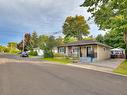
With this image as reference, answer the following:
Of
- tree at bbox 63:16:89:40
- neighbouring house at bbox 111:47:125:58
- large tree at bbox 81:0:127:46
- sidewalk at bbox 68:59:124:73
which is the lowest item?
sidewalk at bbox 68:59:124:73

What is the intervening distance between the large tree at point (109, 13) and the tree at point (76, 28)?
178 ft

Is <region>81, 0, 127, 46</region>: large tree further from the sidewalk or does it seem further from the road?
the road

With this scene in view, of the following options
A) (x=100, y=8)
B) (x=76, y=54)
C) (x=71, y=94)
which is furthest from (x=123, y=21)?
(x=76, y=54)

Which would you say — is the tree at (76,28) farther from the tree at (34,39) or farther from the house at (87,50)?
the house at (87,50)

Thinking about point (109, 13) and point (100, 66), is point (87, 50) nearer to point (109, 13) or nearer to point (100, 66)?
point (100, 66)

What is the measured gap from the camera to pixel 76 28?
7781 centimetres

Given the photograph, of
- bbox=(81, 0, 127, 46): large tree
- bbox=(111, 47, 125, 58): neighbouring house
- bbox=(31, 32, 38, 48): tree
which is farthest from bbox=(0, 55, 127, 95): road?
bbox=(31, 32, 38, 48): tree

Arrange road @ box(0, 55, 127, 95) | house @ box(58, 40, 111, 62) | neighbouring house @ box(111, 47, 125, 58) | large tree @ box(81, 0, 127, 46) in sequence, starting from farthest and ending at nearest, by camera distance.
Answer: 1. neighbouring house @ box(111, 47, 125, 58)
2. house @ box(58, 40, 111, 62)
3. large tree @ box(81, 0, 127, 46)
4. road @ box(0, 55, 127, 95)

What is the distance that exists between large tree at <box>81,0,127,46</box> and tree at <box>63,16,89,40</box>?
54286 mm

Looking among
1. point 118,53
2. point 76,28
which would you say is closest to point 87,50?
point 118,53

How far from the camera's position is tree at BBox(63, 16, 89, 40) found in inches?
3044

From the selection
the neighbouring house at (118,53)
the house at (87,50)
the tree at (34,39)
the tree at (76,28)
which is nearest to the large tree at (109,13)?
the house at (87,50)

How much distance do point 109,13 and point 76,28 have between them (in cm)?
5597

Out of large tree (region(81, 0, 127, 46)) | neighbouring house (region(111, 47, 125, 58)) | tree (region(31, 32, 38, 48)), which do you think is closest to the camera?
large tree (region(81, 0, 127, 46))
